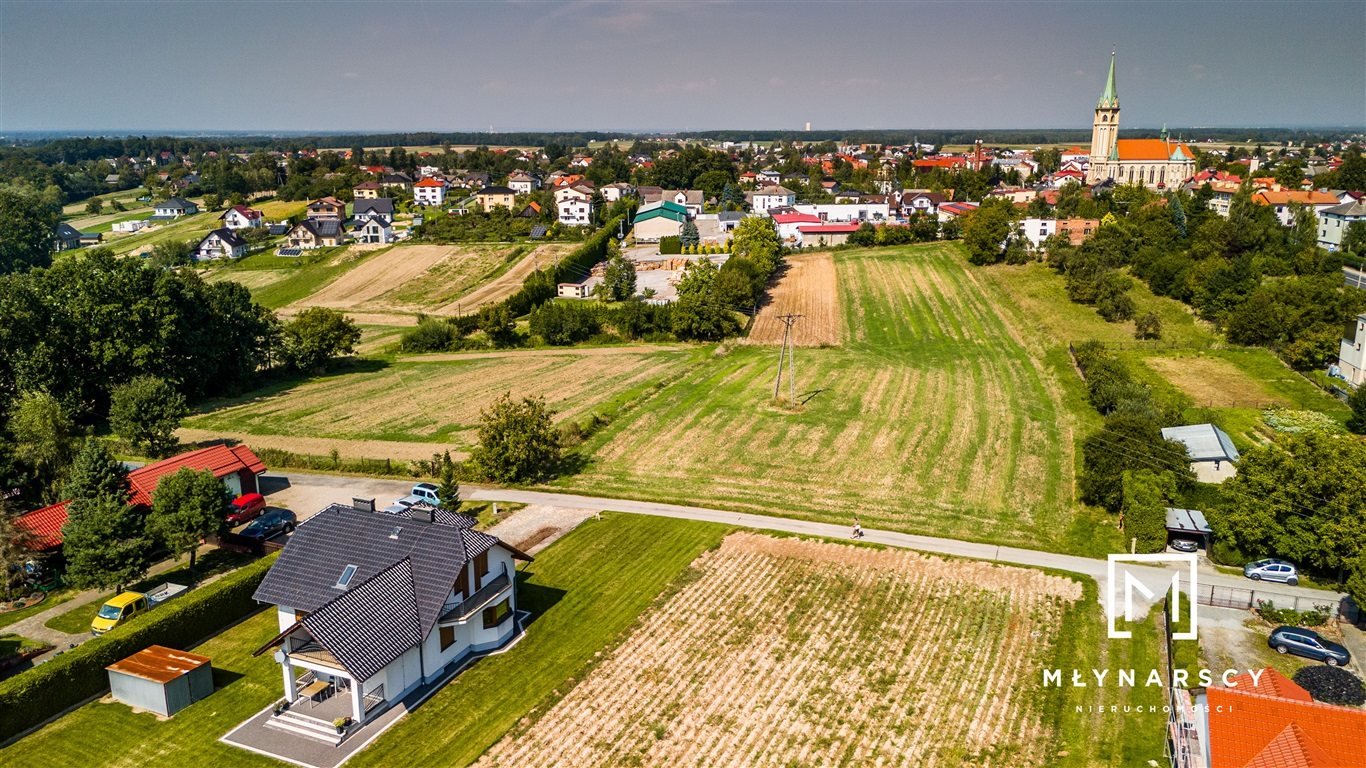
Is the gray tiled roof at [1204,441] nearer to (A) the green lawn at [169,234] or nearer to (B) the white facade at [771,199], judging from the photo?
(B) the white facade at [771,199]

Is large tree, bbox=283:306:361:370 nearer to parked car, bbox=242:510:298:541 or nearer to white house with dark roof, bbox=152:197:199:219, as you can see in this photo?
parked car, bbox=242:510:298:541

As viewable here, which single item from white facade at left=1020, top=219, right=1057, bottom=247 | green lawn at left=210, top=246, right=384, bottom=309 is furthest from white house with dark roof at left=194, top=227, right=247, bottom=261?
white facade at left=1020, top=219, right=1057, bottom=247

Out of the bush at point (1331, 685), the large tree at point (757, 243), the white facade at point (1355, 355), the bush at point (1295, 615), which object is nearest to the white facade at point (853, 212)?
the large tree at point (757, 243)

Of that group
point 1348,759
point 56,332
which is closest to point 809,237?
point 56,332

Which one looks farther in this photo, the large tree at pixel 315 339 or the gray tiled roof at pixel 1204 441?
the large tree at pixel 315 339

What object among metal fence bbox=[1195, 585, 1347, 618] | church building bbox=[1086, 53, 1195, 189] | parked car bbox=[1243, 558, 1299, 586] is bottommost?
metal fence bbox=[1195, 585, 1347, 618]

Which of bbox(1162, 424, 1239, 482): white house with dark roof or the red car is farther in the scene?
bbox(1162, 424, 1239, 482): white house with dark roof
